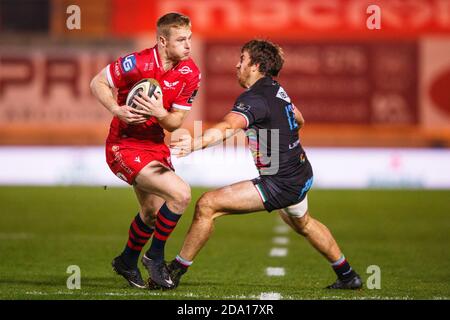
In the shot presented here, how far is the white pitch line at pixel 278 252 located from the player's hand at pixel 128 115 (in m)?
3.39

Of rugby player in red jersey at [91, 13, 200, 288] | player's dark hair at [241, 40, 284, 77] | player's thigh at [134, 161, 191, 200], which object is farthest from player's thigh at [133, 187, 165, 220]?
player's dark hair at [241, 40, 284, 77]

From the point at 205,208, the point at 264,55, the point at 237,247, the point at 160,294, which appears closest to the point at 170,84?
the point at 264,55

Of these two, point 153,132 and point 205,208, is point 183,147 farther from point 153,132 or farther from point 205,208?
point 153,132

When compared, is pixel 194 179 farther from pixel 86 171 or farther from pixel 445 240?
pixel 445 240

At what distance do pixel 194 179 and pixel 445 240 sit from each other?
302 inches

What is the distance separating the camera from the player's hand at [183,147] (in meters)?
6.73

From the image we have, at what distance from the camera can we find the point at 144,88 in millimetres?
7355

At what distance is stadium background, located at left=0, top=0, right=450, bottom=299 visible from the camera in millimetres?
18797

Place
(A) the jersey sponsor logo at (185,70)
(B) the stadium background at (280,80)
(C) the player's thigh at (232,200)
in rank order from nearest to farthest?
(C) the player's thigh at (232,200), (A) the jersey sponsor logo at (185,70), (B) the stadium background at (280,80)

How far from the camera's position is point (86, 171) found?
61.9 feet

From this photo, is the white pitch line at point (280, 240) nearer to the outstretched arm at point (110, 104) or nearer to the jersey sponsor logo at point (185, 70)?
the jersey sponsor logo at point (185, 70)

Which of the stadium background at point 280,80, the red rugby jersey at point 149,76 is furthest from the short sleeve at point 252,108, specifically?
the stadium background at point 280,80

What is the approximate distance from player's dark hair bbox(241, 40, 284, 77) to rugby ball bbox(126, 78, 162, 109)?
28.2 inches
